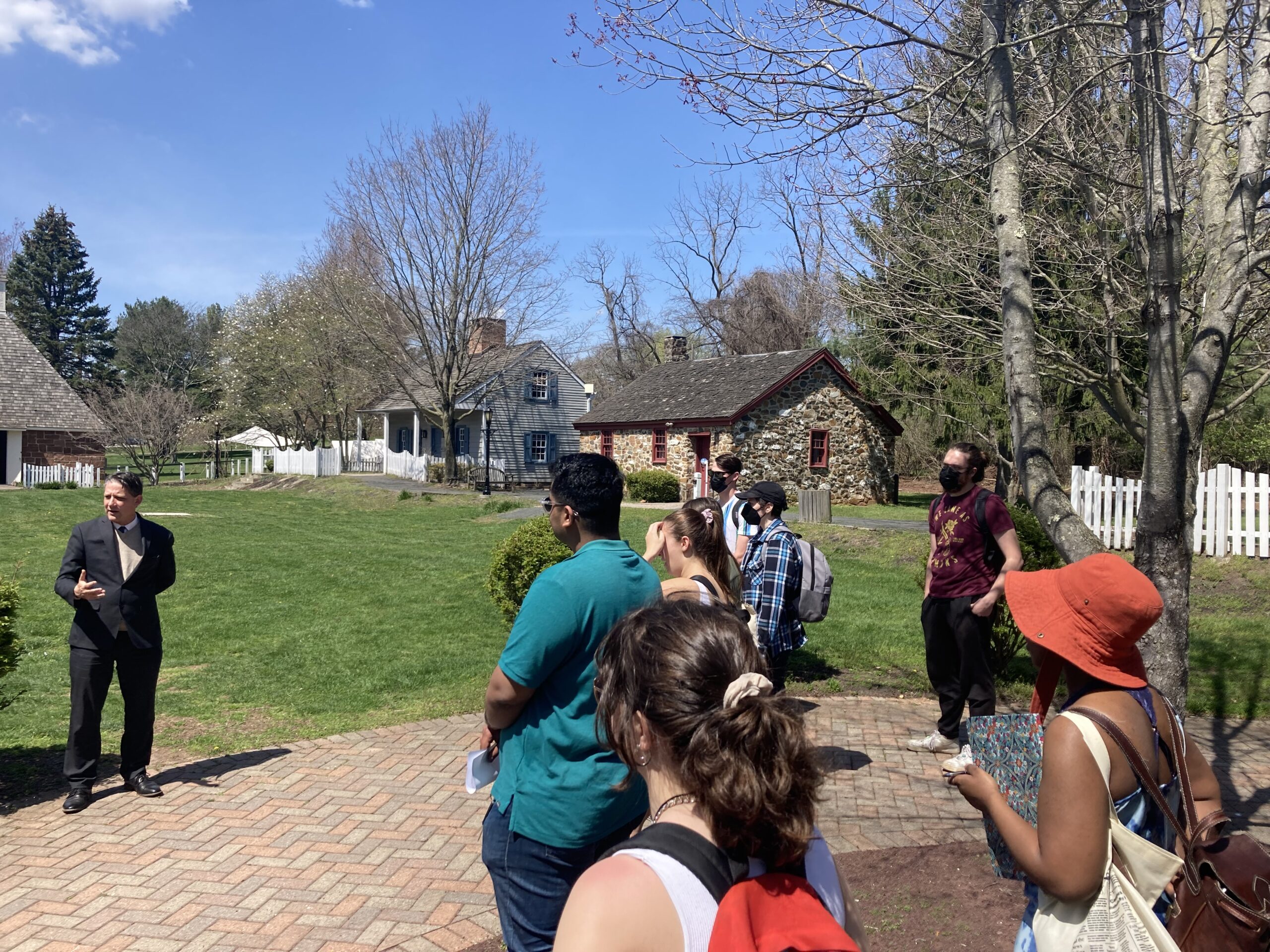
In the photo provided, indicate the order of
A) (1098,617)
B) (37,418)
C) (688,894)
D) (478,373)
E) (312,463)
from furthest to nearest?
1. (312,463)
2. (478,373)
3. (37,418)
4. (1098,617)
5. (688,894)

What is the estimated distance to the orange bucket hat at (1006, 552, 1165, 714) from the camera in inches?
86.8

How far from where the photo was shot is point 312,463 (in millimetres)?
44406

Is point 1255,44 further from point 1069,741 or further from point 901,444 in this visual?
point 901,444

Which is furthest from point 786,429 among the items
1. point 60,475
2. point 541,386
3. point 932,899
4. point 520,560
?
point 932,899

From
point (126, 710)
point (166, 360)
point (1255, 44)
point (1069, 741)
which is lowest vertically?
point (126, 710)

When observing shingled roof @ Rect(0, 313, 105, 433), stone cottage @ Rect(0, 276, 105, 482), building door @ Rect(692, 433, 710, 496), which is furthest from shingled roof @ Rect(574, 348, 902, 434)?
shingled roof @ Rect(0, 313, 105, 433)

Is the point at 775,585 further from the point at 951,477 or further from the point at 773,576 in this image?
the point at 951,477

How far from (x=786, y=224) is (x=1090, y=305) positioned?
3.30m

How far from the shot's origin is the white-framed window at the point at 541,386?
4488 cm

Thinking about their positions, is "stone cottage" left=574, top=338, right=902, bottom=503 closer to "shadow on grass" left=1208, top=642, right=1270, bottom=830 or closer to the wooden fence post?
the wooden fence post

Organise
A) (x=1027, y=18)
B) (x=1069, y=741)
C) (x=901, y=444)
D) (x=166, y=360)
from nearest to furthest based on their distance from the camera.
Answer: (x=1069, y=741), (x=1027, y=18), (x=901, y=444), (x=166, y=360)

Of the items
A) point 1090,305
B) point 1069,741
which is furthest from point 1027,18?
point 1069,741

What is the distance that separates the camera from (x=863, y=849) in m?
4.95

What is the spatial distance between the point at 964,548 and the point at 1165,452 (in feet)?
6.06
